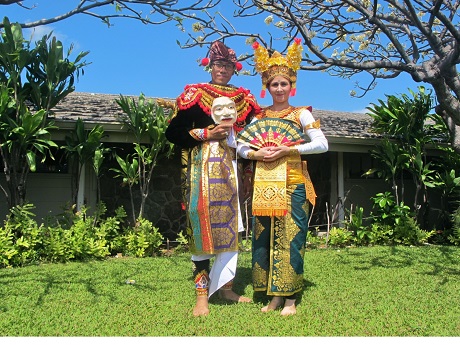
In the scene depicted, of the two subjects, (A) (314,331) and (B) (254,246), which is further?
(B) (254,246)

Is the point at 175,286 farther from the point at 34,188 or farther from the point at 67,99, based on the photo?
the point at 67,99

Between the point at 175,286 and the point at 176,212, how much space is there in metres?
4.29

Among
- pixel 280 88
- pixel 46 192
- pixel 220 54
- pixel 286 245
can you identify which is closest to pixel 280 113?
pixel 280 88

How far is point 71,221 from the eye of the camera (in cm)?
662

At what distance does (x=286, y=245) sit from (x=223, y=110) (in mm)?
1130

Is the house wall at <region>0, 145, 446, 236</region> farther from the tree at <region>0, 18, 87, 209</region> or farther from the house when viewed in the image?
the tree at <region>0, 18, 87, 209</region>

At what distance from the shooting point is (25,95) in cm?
621

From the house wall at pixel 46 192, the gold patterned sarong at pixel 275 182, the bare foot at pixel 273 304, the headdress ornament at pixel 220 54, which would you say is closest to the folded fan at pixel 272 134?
the gold patterned sarong at pixel 275 182

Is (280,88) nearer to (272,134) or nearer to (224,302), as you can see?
(272,134)

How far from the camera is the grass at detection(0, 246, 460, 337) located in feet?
10.3

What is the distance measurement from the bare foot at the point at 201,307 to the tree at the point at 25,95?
3.39 meters

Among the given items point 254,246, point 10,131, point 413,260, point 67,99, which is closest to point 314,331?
point 254,246

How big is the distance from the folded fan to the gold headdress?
25 cm

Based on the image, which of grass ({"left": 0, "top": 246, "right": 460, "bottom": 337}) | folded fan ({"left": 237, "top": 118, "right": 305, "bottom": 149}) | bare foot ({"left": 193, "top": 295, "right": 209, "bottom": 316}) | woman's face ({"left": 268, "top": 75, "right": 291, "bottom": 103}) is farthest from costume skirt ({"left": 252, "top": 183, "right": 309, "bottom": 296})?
woman's face ({"left": 268, "top": 75, "right": 291, "bottom": 103})
